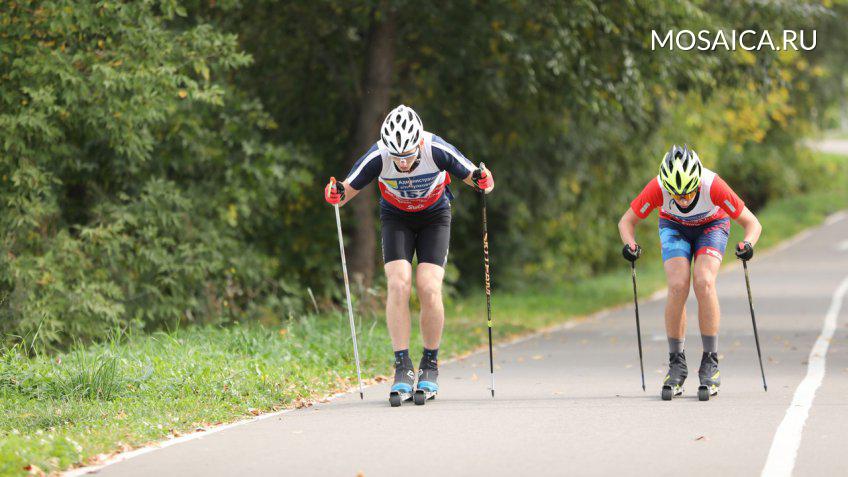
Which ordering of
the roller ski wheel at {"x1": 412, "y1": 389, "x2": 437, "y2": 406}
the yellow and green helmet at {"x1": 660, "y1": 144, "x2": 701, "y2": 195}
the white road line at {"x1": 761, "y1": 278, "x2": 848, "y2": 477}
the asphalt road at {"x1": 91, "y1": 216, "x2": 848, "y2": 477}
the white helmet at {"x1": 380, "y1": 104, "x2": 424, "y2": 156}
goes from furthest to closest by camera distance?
1. the roller ski wheel at {"x1": 412, "y1": 389, "x2": 437, "y2": 406}
2. the yellow and green helmet at {"x1": 660, "y1": 144, "x2": 701, "y2": 195}
3. the white helmet at {"x1": 380, "y1": 104, "x2": 424, "y2": 156}
4. the asphalt road at {"x1": 91, "y1": 216, "x2": 848, "y2": 477}
5. the white road line at {"x1": 761, "y1": 278, "x2": 848, "y2": 477}

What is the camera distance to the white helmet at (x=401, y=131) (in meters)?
9.51

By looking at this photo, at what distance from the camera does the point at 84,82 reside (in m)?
14.2

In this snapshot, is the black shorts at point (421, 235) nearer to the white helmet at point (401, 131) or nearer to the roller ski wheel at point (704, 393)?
the white helmet at point (401, 131)

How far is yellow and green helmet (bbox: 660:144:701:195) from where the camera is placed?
32.1 feet

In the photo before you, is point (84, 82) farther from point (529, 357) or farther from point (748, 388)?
point (748, 388)

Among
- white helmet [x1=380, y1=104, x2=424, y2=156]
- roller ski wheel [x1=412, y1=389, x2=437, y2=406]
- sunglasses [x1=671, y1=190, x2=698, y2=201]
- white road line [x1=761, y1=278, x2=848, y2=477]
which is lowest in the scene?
white road line [x1=761, y1=278, x2=848, y2=477]

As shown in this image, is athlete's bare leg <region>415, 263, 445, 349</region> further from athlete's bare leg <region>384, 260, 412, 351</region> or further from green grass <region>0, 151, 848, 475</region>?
green grass <region>0, 151, 848, 475</region>

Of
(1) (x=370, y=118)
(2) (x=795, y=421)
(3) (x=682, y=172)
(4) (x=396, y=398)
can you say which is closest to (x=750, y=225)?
(3) (x=682, y=172)

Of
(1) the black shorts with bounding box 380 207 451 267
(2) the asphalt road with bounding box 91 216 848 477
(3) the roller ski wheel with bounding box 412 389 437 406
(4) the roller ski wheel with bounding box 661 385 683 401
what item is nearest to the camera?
(2) the asphalt road with bounding box 91 216 848 477

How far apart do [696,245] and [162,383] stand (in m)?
3.95

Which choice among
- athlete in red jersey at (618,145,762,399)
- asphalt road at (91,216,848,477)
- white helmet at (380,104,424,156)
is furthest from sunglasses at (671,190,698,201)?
white helmet at (380,104,424,156)

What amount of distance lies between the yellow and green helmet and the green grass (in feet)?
9.98

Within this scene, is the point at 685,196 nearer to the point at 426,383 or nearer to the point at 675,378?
the point at 675,378

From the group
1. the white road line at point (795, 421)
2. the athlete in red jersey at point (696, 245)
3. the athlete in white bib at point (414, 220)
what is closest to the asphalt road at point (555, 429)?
the white road line at point (795, 421)
